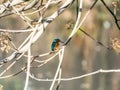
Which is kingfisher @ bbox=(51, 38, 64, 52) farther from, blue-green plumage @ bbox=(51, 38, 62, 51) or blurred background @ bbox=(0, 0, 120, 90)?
blurred background @ bbox=(0, 0, 120, 90)

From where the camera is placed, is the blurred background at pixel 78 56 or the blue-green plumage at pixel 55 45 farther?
the blurred background at pixel 78 56

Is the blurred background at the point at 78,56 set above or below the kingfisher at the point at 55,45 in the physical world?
below

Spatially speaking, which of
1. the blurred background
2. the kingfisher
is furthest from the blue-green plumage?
the blurred background

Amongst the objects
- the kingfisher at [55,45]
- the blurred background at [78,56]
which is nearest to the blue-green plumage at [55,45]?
the kingfisher at [55,45]

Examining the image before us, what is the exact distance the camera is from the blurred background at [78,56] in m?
7.73

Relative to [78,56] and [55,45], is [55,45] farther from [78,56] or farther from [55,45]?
[78,56]

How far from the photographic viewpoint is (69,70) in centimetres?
880

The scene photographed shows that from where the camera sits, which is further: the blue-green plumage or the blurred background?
the blurred background

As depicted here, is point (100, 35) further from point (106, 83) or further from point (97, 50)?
point (106, 83)

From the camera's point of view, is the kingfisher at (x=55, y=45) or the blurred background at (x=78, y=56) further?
the blurred background at (x=78, y=56)

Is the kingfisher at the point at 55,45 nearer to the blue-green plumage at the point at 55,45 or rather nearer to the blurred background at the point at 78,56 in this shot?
the blue-green plumage at the point at 55,45

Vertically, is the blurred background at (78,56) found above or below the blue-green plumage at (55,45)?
below

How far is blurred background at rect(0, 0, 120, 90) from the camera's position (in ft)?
25.4

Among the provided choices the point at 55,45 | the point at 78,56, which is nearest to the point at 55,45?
the point at 55,45
